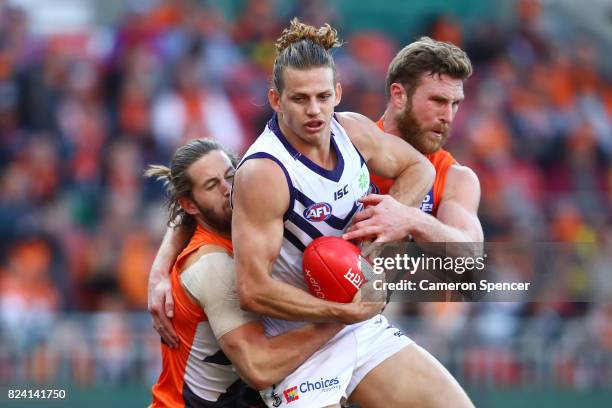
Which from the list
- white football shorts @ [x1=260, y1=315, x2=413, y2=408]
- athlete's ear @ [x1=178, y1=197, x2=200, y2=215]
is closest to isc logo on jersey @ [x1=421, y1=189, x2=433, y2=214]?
white football shorts @ [x1=260, y1=315, x2=413, y2=408]

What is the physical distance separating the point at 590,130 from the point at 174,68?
5028mm

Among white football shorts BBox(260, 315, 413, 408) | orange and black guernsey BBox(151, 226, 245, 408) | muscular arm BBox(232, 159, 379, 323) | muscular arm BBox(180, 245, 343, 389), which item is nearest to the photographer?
muscular arm BBox(232, 159, 379, 323)

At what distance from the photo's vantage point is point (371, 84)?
13.1 metres

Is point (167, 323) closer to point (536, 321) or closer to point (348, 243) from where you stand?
point (348, 243)

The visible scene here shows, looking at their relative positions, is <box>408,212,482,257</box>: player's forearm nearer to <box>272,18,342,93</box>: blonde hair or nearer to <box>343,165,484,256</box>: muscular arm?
<box>343,165,484,256</box>: muscular arm

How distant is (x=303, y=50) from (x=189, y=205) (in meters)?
1.20

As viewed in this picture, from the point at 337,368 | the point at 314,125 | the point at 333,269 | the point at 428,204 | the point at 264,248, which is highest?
the point at 314,125

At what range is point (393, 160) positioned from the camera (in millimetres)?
6266

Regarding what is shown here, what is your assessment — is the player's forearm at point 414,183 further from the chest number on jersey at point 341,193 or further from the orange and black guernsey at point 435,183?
the chest number on jersey at point 341,193

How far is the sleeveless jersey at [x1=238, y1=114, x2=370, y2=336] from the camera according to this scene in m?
5.77

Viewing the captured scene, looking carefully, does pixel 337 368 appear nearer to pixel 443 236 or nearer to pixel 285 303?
pixel 285 303

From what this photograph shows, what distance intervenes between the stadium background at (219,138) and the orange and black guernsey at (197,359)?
11.9 ft

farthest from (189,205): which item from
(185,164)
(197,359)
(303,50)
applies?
(303,50)

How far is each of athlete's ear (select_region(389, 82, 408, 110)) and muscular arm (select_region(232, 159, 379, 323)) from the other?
1486 millimetres
